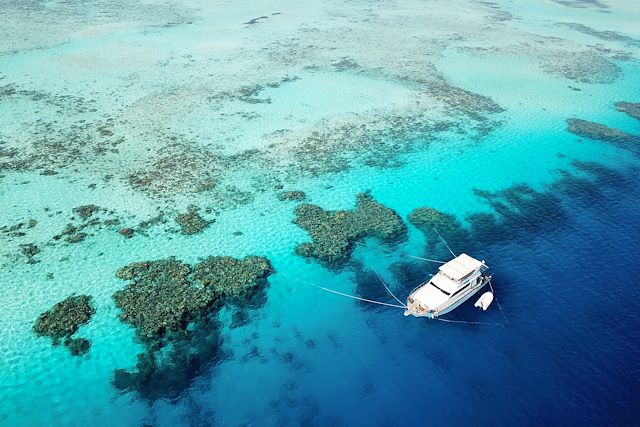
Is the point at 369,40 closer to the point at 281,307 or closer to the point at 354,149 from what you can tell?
the point at 354,149

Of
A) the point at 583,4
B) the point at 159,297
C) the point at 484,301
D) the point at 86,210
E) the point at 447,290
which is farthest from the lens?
the point at 583,4

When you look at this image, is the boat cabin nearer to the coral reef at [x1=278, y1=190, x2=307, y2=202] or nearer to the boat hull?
the boat hull

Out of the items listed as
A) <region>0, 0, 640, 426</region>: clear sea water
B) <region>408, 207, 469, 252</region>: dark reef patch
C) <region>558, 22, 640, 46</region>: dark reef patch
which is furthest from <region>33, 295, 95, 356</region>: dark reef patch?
<region>558, 22, 640, 46</region>: dark reef patch

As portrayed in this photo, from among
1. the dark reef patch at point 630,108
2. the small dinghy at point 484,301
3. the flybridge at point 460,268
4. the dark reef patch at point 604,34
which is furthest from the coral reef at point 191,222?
the dark reef patch at point 604,34

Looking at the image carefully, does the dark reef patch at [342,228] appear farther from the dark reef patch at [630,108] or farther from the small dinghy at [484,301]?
the dark reef patch at [630,108]

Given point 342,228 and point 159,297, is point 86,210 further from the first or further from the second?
point 342,228

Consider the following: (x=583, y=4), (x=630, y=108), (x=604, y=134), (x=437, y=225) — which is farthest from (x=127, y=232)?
(x=583, y=4)

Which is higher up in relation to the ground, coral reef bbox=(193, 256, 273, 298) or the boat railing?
the boat railing
